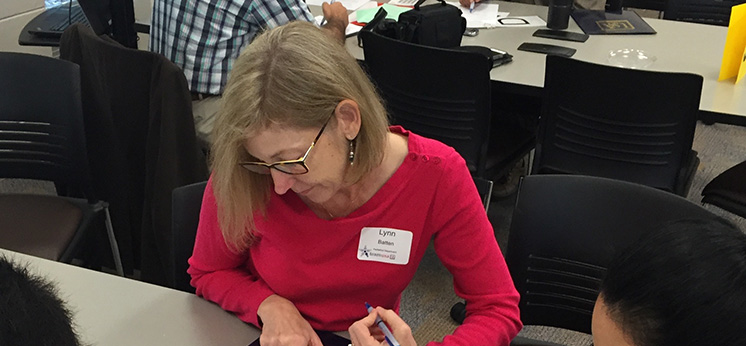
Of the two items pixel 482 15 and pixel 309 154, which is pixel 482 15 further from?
pixel 309 154

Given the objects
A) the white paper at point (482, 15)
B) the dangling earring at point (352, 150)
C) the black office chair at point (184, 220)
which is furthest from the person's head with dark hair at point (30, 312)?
the white paper at point (482, 15)

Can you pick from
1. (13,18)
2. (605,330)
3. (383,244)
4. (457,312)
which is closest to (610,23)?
(457,312)

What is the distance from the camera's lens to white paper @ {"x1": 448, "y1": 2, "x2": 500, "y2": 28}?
3105 millimetres

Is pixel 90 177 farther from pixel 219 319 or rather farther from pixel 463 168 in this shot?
pixel 463 168

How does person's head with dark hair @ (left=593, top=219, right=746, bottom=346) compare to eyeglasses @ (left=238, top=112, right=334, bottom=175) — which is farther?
eyeglasses @ (left=238, top=112, right=334, bottom=175)

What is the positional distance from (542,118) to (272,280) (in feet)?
4.43

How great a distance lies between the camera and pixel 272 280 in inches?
53.6

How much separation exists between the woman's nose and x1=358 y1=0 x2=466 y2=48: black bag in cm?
152

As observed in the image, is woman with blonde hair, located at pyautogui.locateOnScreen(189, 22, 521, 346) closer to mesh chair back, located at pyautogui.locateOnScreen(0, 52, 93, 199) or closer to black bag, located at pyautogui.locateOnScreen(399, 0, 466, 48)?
mesh chair back, located at pyautogui.locateOnScreen(0, 52, 93, 199)

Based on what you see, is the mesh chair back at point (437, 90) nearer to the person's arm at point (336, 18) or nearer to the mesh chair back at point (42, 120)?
the person's arm at point (336, 18)

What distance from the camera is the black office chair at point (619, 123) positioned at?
2160mm

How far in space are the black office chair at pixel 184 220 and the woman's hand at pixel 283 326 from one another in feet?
0.91

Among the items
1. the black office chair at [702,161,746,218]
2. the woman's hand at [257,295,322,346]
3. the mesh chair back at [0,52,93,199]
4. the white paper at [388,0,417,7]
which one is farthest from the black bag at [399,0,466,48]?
the woman's hand at [257,295,322,346]

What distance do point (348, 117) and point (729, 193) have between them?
172 cm
